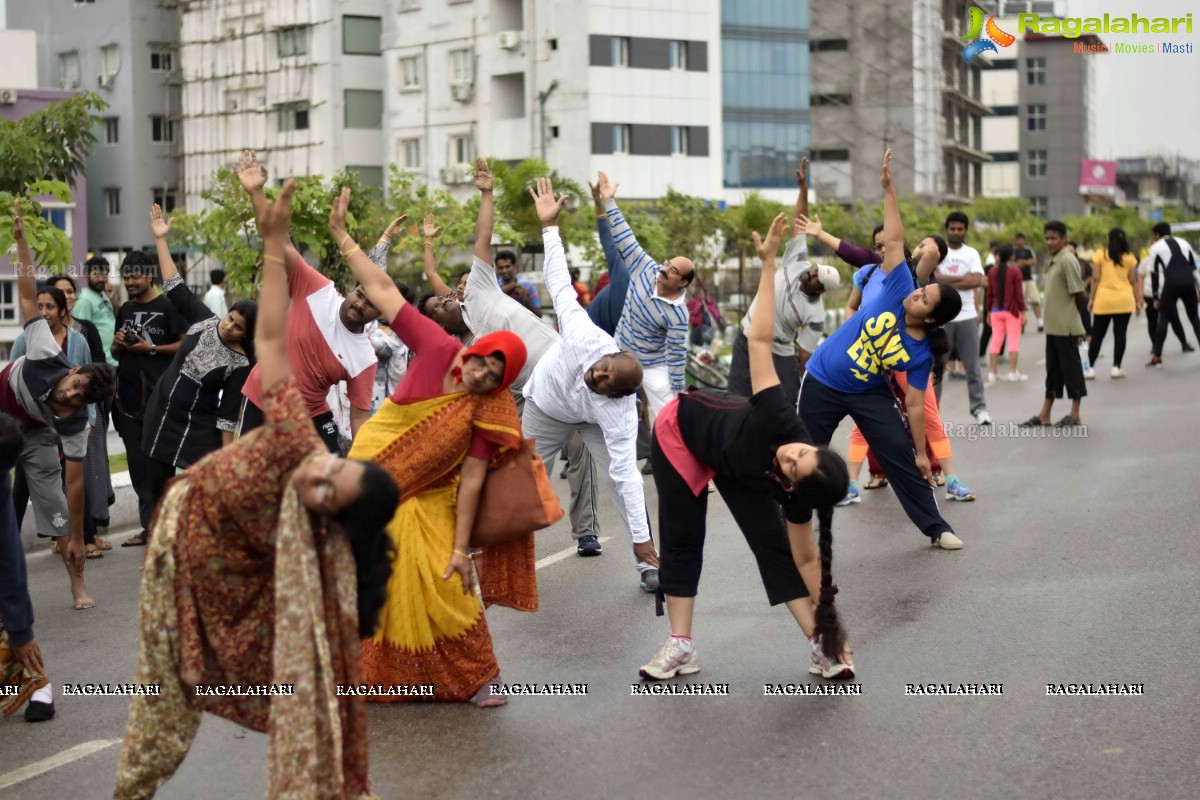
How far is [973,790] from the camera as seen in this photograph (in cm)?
492

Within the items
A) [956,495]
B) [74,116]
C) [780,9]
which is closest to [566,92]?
[780,9]

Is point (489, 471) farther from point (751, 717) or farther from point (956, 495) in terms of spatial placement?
point (956, 495)

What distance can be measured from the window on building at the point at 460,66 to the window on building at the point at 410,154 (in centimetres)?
309

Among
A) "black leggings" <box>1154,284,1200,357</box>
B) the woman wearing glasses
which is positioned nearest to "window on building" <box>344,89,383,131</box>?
"black leggings" <box>1154,284,1200,357</box>

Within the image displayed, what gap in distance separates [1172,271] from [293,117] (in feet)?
151

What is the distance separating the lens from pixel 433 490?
6.18 metres

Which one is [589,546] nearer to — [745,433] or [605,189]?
[605,189]

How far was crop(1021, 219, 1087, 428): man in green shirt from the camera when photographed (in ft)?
48.0

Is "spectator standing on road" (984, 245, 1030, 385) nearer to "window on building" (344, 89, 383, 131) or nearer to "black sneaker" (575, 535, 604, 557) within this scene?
"black sneaker" (575, 535, 604, 557)

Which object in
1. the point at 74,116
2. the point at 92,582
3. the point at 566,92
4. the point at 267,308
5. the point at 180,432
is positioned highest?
the point at 566,92

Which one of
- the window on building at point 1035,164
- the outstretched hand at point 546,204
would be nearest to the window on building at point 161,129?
the outstretched hand at point 546,204

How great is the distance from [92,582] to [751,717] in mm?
5089

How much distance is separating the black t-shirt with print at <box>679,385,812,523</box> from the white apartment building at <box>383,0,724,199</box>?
50812 mm

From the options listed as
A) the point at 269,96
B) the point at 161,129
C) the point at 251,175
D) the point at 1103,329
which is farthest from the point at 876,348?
the point at 161,129
